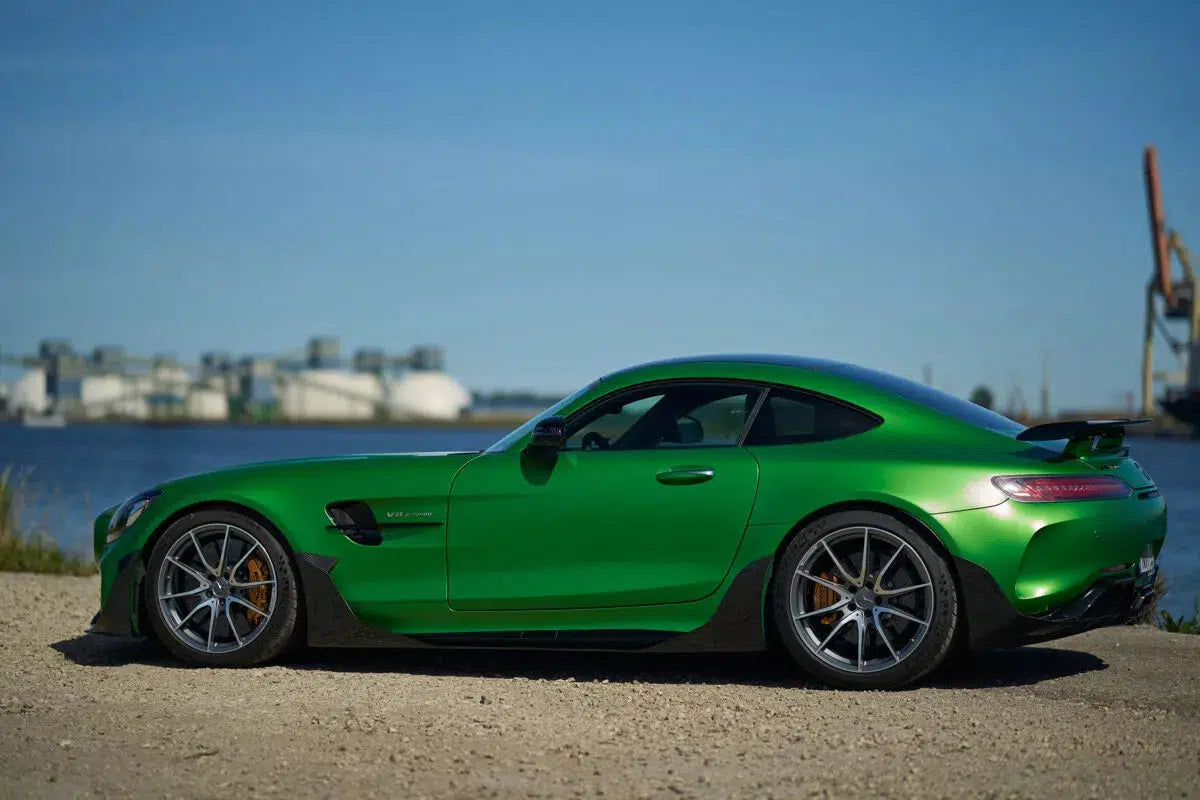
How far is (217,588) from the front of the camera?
20.8 ft

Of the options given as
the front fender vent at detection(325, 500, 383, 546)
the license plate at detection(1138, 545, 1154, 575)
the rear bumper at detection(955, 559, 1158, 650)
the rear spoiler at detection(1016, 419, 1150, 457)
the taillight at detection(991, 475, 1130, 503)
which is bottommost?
the rear bumper at detection(955, 559, 1158, 650)

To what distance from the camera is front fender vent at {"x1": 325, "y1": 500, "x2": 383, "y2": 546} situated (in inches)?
246

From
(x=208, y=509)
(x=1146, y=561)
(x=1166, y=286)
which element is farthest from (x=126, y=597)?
(x=1166, y=286)

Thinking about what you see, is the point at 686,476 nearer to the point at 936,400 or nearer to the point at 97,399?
the point at 936,400

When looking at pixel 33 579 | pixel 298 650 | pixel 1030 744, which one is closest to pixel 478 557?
pixel 298 650

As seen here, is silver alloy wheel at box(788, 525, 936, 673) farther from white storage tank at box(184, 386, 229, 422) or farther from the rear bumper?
white storage tank at box(184, 386, 229, 422)

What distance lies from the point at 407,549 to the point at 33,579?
582 cm

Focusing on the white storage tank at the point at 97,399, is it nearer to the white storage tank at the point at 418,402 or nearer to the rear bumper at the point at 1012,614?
the white storage tank at the point at 418,402

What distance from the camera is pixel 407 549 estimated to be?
616 cm

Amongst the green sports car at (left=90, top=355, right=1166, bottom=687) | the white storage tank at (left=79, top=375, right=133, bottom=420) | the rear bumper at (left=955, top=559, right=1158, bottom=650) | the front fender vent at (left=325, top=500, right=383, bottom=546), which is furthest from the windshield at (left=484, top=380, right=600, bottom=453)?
the white storage tank at (left=79, top=375, right=133, bottom=420)

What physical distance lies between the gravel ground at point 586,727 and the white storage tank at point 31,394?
197m

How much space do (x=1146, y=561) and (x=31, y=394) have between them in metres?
202

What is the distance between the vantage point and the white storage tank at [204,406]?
18838cm

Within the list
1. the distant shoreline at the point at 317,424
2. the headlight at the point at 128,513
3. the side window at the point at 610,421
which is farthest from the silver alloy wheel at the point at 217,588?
the distant shoreline at the point at 317,424
